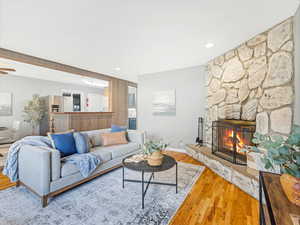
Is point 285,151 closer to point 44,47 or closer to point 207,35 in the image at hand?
point 207,35

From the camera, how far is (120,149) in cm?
306

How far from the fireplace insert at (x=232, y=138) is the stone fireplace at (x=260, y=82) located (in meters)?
0.12

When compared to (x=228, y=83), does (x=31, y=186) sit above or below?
below

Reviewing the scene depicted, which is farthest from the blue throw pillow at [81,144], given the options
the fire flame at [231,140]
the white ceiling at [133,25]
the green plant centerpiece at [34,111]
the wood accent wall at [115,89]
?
the green plant centerpiece at [34,111]

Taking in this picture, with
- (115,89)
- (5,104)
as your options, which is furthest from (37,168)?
(5,104)

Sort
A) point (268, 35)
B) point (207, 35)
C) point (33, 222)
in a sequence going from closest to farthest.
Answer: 1. point (33, 222)
2. point (268, 35)
3. point (207, 35)

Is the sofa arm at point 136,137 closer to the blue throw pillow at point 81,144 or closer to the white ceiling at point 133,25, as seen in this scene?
the blue throw pillow at point 81,144

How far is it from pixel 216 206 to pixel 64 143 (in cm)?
249

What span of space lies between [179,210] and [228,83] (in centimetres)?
256

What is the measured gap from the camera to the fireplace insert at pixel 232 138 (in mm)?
2578

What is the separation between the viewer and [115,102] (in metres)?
5.65

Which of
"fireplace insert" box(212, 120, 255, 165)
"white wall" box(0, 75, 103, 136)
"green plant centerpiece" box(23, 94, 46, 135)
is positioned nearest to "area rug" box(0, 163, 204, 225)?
"fireplace insert" box(212, 120, 255, 165)

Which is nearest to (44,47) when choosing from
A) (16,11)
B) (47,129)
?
(16,11)

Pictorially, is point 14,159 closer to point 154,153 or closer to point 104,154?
point 104,154
